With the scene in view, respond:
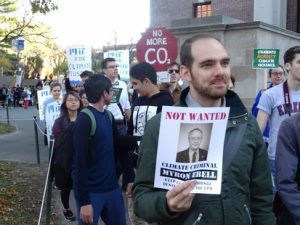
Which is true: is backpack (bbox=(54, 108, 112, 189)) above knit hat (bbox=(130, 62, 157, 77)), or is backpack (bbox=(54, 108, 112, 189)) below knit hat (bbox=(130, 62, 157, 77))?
below

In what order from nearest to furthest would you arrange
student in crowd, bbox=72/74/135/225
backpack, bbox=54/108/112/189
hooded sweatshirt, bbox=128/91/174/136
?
student in crowd, bbox=72/74/135/225 < hooded sweatshirt, bbox=128/91/174/136 < backpack, bbox=54/108/112/189

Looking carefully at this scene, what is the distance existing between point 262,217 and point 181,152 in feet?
2.20

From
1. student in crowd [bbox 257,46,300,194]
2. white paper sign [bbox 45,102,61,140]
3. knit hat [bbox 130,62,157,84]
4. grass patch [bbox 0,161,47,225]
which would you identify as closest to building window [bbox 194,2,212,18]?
grass patch [bbox 0,161,47,225]

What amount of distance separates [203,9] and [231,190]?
1974cm

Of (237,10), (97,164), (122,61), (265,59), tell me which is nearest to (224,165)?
(97,164)

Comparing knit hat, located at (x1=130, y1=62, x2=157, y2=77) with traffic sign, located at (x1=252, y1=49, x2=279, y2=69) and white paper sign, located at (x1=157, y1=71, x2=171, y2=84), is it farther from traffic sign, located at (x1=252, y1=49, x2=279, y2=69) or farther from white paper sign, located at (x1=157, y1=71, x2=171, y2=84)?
traffic sign, located at (x1=252, y1=49, x2=279, y2=69)

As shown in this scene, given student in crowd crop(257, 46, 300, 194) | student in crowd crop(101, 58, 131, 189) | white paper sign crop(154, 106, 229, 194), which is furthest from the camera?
student in crowd crop(101, 58, 131, 189)

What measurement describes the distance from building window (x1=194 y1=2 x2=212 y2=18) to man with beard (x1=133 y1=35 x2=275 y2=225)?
1921 centimetres

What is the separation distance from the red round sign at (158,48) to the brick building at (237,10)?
12.5 m

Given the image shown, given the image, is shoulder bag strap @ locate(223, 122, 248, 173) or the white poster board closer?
Result: shoulder bag strap @ locate(223, 122, 248, 173)

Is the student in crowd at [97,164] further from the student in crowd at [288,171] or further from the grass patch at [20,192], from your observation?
the grass patch at [20,192]

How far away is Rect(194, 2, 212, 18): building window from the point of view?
830 inches

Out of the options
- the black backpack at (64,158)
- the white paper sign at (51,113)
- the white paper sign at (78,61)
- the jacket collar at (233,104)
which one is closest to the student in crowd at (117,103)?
the white paper sign at (51,113)

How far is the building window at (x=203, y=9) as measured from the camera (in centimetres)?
2108
